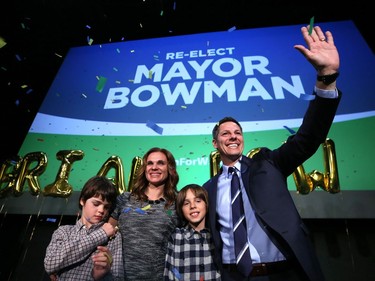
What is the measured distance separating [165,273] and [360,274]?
2.14 metres

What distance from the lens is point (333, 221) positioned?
9.29 feet

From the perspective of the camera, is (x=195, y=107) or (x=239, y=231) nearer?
(x=239, y=231)

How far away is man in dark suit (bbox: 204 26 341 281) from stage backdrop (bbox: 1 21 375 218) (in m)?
1.22

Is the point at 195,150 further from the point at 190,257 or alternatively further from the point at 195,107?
the point at 190,257

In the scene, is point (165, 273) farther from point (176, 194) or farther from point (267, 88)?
point (267, 88)

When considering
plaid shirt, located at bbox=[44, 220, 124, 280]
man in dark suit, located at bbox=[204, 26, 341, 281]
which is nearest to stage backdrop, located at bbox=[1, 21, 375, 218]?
plaid shirt, located at bbox=[44, 220, 124, 280]

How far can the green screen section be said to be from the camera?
8.94ft

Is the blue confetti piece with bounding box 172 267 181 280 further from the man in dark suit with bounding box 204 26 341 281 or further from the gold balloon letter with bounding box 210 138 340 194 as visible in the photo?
the gold balloon letter with bounding box 210 138 340 194

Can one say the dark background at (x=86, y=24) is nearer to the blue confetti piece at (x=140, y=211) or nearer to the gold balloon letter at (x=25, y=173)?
the gold balloon letter at (x=25, y=173)

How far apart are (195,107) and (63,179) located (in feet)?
5.33

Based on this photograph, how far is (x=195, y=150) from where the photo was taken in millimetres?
2957

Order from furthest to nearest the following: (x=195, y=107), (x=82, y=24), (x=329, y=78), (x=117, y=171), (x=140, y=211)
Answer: (x=82, y=24) → (x=195, y=107) → (x=117, y=171) → (x=140, y=211) → (x=329, y=78)

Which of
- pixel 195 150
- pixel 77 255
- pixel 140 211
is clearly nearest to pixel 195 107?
pixel 195 150

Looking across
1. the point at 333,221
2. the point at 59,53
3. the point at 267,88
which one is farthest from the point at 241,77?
the point at 59,53
